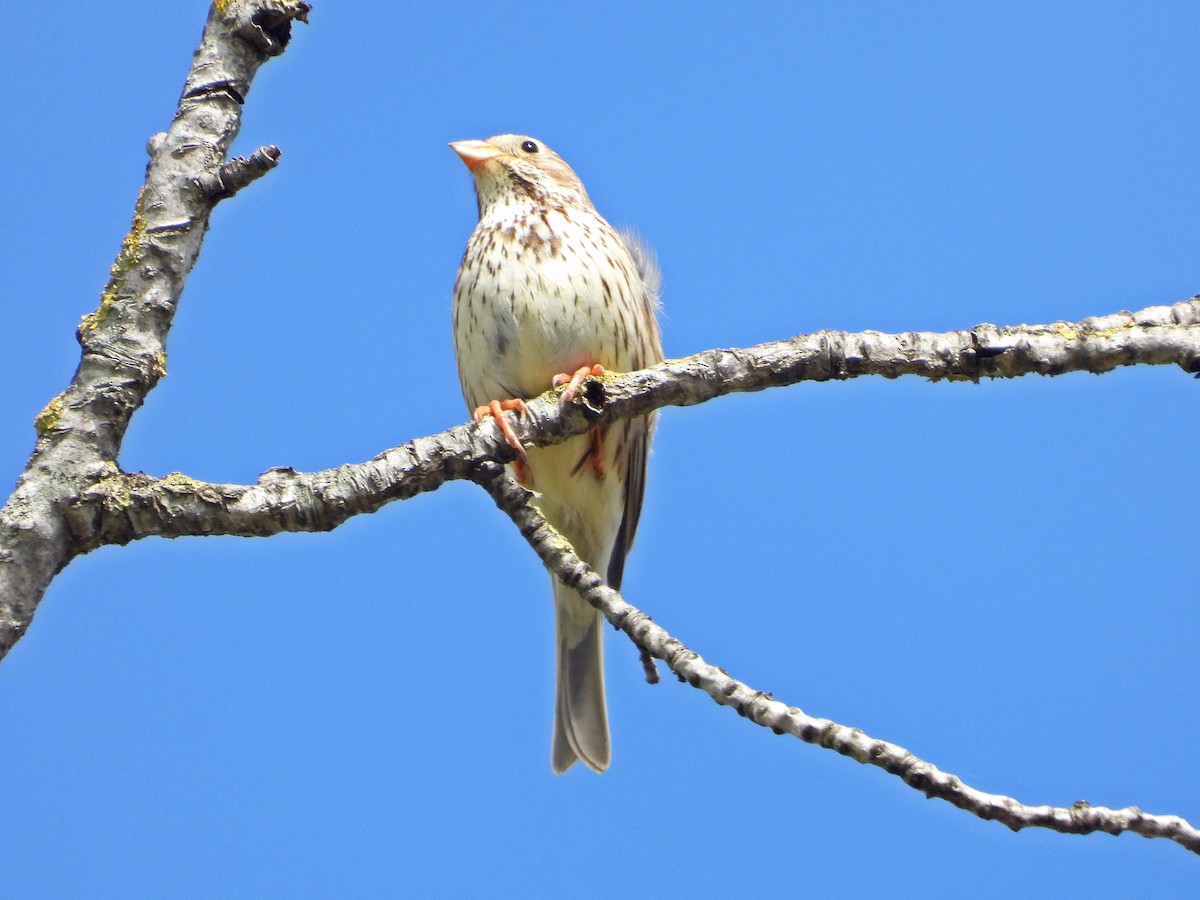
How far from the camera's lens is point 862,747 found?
2.88 metres

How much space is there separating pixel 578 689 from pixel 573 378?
5.57ft

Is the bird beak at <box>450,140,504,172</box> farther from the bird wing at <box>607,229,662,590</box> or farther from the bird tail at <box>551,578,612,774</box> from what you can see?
the bird tail at <box>551,578,612,774</box>

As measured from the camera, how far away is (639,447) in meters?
6.09

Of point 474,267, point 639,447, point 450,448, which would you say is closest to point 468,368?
point 474,267

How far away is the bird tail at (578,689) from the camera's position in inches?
221

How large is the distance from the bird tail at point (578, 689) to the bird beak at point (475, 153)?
2.03 m

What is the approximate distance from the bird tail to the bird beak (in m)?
2.03

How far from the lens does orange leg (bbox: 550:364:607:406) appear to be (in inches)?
157

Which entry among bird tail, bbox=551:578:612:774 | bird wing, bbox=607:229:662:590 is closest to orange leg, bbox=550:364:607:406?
bird wing, bbox=607:229:662:590

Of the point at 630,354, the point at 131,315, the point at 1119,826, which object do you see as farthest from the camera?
the point at 630,354

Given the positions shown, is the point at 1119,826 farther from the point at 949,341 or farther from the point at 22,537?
the point at 22,537

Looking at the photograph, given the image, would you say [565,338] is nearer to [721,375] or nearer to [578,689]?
[578,689]

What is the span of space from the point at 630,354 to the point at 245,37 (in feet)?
8.27

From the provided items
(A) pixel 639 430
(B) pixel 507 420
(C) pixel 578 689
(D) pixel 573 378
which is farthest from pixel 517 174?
(B) pixel 507 420
